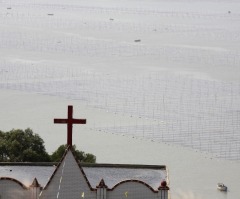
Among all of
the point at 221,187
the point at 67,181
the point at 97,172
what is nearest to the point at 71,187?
the point at 67,181

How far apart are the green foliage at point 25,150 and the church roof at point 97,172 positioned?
745 cm

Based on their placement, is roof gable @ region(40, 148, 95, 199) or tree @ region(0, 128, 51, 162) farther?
tree @ region(0, 128, 51, 162)

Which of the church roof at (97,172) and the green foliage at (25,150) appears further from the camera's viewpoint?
the green foliage at (25,150)

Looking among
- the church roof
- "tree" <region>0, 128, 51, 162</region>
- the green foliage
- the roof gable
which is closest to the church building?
the roof gable

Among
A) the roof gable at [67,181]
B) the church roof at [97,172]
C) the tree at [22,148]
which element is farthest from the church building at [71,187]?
the tree at [22,148]

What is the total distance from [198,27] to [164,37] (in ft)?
34.1

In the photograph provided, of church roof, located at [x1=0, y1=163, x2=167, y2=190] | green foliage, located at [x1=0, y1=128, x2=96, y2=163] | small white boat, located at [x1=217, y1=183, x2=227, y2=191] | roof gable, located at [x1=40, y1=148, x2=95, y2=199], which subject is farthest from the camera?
small white boat, located at [x1=217, y1=183, x2=227, y2=191]

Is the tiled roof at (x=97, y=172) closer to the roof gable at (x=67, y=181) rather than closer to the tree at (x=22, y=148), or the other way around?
the roof gable at (x=67, y=181)

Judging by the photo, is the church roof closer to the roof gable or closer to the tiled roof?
the tiled roof

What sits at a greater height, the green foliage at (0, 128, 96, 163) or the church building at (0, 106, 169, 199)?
the green foliage at (0, 128, 96, 163)

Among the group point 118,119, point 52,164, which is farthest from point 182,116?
point 52,164

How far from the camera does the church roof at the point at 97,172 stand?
19062 millimetres

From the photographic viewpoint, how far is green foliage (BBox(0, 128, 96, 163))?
27625mm

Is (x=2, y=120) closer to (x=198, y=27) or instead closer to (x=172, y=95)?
(x=172, y=95)
